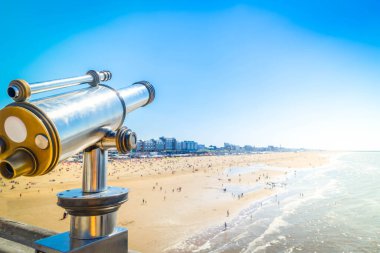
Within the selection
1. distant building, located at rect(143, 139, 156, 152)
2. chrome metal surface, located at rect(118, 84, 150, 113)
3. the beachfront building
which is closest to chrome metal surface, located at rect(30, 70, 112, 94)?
chrome metal surface, located at rect(118, 84, 150, 113)

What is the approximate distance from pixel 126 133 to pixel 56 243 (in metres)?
0.60

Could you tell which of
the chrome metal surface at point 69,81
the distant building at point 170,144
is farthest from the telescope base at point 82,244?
the distant building at point 170,144

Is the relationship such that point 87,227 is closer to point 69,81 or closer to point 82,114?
point 82,114

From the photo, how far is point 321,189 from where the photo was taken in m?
36.9

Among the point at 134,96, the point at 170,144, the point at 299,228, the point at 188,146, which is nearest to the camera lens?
the point at 134,96

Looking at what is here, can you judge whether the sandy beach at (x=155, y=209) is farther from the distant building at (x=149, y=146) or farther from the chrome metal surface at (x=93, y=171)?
the distant building at (x=149, y=146)

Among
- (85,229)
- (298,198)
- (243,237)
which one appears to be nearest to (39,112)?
(85,229)

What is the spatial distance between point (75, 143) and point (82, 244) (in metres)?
0.46

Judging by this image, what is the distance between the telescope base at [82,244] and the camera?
1.26 metres

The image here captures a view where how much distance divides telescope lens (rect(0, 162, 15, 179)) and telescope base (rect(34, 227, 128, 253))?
0.43 m

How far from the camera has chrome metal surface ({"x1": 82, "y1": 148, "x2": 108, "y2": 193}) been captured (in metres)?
1.45

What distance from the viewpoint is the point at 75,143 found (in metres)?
1.26

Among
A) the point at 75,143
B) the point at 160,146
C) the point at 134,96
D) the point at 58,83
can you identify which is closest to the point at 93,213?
the point at 75,143

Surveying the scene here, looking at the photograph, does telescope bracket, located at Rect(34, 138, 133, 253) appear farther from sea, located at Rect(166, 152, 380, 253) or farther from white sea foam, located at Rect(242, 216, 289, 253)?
white sea foam, located at Rect(242, 216, 289, 253)
